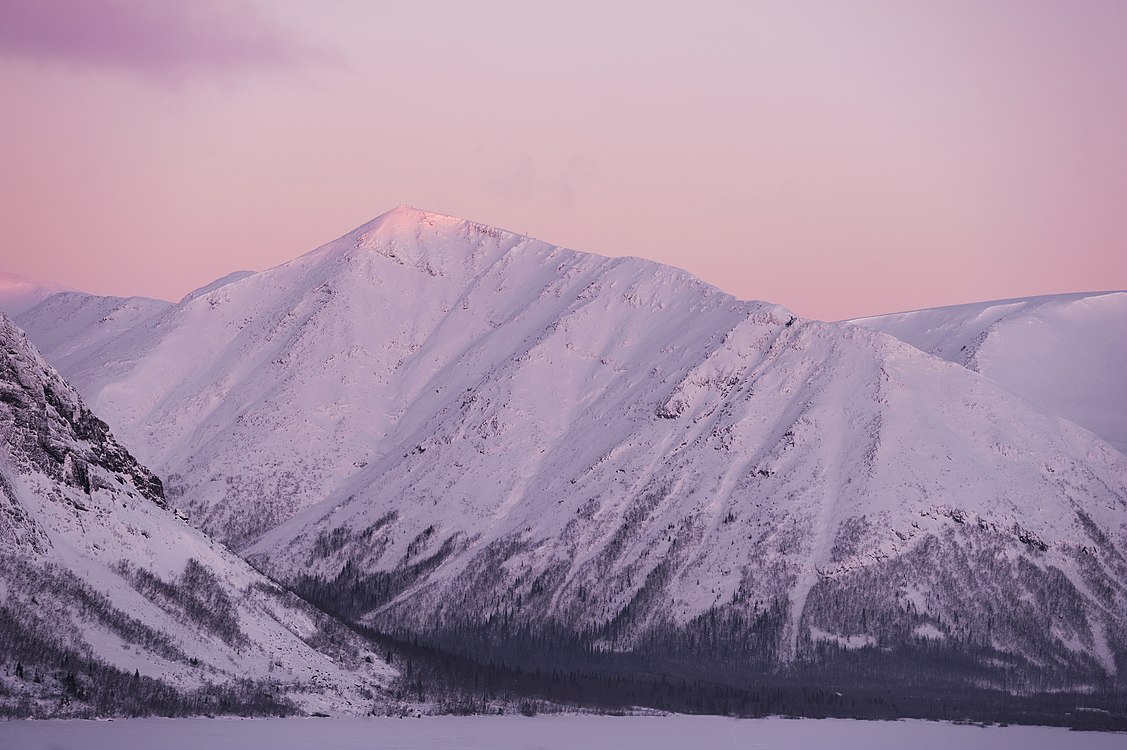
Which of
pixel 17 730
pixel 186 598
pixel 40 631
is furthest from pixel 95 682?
pixel 186 598

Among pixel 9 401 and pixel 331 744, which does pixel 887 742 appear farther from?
pixel 9 401

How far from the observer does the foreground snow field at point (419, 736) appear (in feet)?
409

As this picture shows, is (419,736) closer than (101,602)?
Yes

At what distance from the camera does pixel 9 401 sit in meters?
180

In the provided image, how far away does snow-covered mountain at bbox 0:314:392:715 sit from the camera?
14938cm

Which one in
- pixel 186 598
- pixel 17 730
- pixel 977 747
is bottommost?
pixel 17 730

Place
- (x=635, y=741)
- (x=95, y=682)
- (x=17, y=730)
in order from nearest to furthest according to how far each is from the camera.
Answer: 1. (x=17, y=730)
2. (x=95, y=682)
3. (x=635, y=741)

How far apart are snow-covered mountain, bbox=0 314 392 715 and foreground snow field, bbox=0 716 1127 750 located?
6.58m

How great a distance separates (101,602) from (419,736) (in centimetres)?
4040

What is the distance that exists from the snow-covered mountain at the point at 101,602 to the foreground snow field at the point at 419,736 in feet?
21.6

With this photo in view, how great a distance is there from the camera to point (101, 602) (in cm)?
16688

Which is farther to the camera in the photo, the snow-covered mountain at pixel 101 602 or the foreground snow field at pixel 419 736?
the snow-covered mountain at pixel 101 602

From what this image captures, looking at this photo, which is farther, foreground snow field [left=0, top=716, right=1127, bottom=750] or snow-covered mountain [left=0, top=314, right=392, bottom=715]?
snow-covered mountain [left=0, top=314, right=392, bottom=715]

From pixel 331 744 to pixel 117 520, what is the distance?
62568mm
